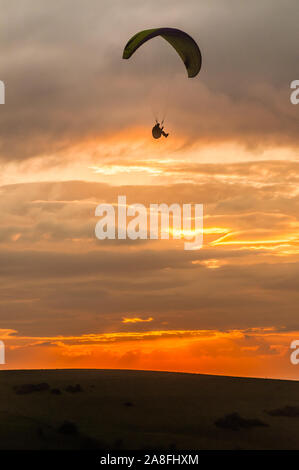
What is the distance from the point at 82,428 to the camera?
33406 mm

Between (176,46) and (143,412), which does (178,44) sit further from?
(143,412)

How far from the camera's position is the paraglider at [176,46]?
4009cm

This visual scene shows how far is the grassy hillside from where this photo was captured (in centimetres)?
3192

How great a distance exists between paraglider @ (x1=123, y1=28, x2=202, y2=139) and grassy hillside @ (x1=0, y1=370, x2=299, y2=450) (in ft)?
55.4

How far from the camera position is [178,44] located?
43.7 m

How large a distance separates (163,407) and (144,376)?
11896 millimetres

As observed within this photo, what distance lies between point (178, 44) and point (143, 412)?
23.7 metres

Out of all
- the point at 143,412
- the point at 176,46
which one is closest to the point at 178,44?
the point at 176,46

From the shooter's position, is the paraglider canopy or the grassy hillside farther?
the paraglider canopy

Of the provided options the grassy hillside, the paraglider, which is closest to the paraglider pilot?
the paraglider

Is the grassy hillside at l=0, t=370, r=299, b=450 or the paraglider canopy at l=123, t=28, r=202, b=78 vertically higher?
the paraglider canopy at l=123, t=28, r=202, b=78

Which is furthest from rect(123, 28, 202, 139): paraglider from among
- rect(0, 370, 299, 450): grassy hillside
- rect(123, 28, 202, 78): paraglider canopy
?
rect(0, 370, 299, 450): grassy hillside

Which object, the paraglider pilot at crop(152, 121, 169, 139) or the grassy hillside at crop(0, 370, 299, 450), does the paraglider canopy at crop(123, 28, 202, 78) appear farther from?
the grassy hillside at crop(0, 370, 299, 450)

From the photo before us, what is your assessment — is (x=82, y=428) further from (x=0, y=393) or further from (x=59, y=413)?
(x=0, y=393)
